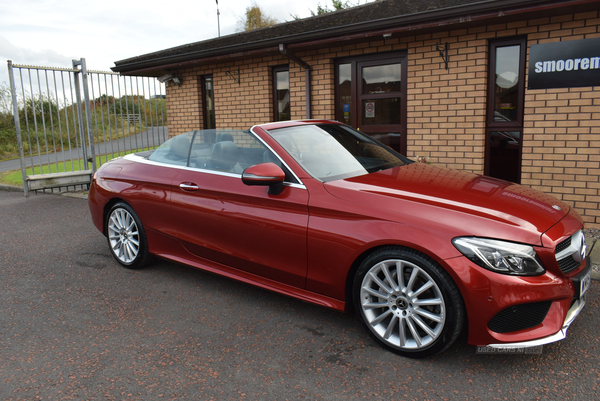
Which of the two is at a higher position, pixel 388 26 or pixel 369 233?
pixel 388 26

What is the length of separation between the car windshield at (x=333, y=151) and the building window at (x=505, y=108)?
8.92ft

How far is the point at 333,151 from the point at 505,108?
358cm

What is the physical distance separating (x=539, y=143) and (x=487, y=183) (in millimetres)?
2962

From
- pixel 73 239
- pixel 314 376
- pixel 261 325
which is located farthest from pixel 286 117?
pixel 314 376

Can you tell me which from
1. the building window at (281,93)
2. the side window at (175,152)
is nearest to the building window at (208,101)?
the building window at (281,93)

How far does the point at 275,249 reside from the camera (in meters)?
3.38

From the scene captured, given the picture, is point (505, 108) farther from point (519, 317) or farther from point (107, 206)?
point (107, 206)

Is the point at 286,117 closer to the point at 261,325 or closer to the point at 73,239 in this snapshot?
the point at 73,239

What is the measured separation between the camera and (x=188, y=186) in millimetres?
3992

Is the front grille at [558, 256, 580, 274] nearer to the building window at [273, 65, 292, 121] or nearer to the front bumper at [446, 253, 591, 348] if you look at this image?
the front bumper at [446, 253, 591, 348]

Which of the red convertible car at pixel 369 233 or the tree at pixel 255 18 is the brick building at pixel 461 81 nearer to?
the red convertible car at pixel 369 233

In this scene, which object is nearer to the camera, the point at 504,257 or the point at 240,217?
the point at 504,257

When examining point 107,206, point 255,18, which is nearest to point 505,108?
point 107,206

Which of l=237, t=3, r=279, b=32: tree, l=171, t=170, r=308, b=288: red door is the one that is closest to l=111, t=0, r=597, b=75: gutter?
l=171, t=170, r=308, b=288: red door
